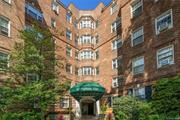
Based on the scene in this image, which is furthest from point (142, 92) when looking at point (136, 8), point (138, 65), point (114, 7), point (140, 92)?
point (114, 7)

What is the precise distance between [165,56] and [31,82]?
1343 cm

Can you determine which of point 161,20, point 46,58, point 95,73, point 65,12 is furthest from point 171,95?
point 65,12

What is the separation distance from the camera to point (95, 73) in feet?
150

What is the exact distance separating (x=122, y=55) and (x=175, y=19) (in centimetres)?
1128

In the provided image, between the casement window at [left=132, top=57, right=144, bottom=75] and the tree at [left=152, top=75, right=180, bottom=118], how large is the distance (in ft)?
17.3

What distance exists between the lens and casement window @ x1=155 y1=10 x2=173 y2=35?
2670 centimetres

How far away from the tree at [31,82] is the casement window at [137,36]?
1126 centimetres

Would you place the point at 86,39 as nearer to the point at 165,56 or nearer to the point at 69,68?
the point at 69,68

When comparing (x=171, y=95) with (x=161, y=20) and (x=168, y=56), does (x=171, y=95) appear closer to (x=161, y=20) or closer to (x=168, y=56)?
(x=168, y=56)

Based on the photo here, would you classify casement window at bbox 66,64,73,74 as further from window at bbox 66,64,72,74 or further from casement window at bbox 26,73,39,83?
casement window at bbox 26,73,39,83

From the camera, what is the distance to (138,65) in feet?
102

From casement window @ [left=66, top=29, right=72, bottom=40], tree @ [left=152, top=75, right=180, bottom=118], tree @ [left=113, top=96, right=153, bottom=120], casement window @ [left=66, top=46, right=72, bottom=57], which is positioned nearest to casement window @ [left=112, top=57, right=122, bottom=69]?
casement window @ [left=66, top=46, right=72, bottom=57]

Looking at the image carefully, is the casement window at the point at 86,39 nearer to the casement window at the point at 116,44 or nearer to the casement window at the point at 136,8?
the casement window at the point at 116,44

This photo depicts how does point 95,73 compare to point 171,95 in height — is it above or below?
above
